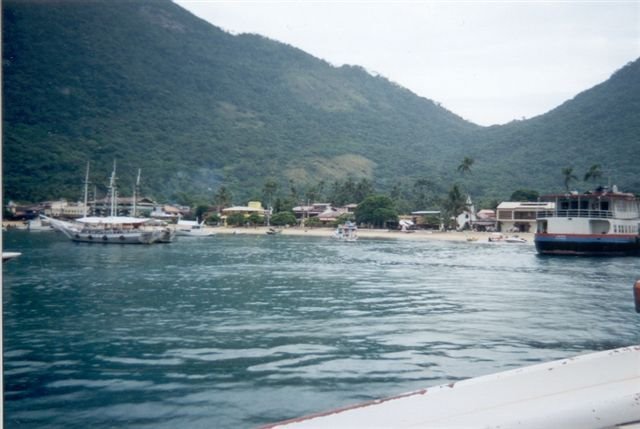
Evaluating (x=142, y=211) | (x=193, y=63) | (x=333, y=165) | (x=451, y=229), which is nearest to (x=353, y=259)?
(x=451, y=229)

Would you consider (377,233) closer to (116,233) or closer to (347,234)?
(347,234)

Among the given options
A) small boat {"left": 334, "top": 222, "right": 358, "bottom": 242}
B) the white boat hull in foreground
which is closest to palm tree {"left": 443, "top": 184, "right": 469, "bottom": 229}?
small boat {"left": 334, "top": 222, "right": 358, "bottom": 242}

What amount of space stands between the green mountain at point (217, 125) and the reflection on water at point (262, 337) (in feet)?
151

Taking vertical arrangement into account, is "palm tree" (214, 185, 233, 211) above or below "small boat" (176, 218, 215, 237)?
above

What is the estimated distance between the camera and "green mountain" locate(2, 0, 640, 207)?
85750 mm

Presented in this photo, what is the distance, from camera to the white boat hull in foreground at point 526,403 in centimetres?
265

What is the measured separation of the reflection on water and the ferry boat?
43.6 feet

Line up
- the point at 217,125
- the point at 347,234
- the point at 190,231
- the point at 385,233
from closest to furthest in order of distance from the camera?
1. the point at 347,234
2. the point at 190,231
3. the point at 385,233
4. the point at 217,125

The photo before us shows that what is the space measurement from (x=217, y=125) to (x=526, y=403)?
150913 millimetres

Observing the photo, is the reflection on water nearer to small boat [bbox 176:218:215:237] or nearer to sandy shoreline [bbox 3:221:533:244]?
sandy shoreline [bbox 3:221:533:244]

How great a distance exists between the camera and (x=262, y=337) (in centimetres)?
1090

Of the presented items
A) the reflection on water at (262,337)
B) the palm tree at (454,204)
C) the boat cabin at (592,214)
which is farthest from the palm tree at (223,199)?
the reflection on water at (262,337)

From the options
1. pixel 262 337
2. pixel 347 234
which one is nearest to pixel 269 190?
pixel 347 234

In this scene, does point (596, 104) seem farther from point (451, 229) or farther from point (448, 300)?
point (448, 300)
